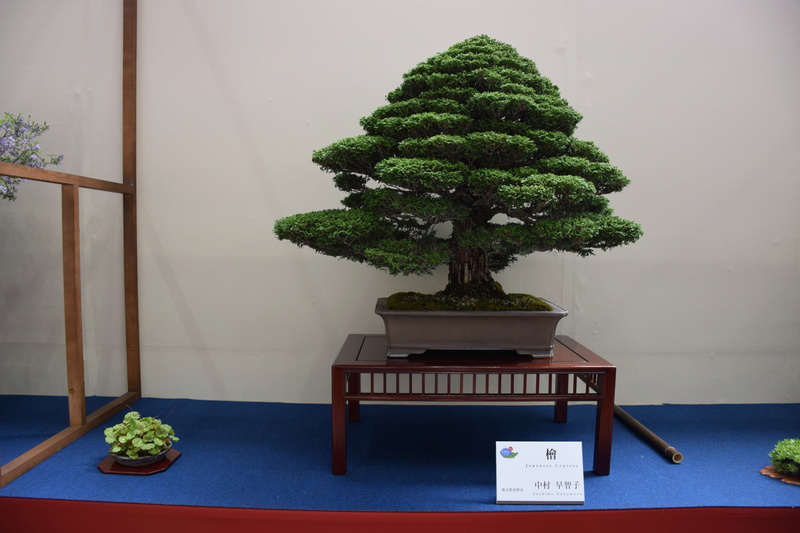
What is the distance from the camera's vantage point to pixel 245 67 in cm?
251

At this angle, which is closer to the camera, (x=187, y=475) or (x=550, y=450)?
(x=550, y=450)

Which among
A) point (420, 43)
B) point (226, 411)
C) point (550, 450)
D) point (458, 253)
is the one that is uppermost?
point (420, 43)

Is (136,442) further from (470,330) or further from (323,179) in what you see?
(323,179)

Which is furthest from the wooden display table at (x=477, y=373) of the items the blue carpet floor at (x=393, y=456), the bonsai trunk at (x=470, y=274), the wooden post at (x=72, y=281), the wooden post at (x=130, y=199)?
the wooden post at (x=130, y=199)

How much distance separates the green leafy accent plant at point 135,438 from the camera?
1.86 m

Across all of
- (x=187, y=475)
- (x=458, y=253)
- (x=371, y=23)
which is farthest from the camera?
(x=371, y=23)

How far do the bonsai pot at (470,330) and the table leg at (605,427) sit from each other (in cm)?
24

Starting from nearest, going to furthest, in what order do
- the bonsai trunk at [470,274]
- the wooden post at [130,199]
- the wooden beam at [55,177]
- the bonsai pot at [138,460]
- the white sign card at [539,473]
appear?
1. the white sign card at [539,473]
2. the wooden beam at [55,177]
3. the bonsai pot at [138,460]
4. the bonsai trunk at [470,274]
5. the wooden post at [130,199]

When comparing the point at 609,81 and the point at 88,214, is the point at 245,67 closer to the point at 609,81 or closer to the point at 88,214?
the point at 88,214

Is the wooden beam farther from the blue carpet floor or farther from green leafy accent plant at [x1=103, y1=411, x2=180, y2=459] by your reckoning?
the blue carpet floor

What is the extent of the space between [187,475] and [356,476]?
0.64 m

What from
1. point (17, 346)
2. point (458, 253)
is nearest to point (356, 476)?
point (458, 253)

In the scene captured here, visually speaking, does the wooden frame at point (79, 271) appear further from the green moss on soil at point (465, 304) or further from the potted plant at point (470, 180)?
the green moss on soil at point (465, 304)

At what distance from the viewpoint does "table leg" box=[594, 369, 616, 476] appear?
1846 mm
